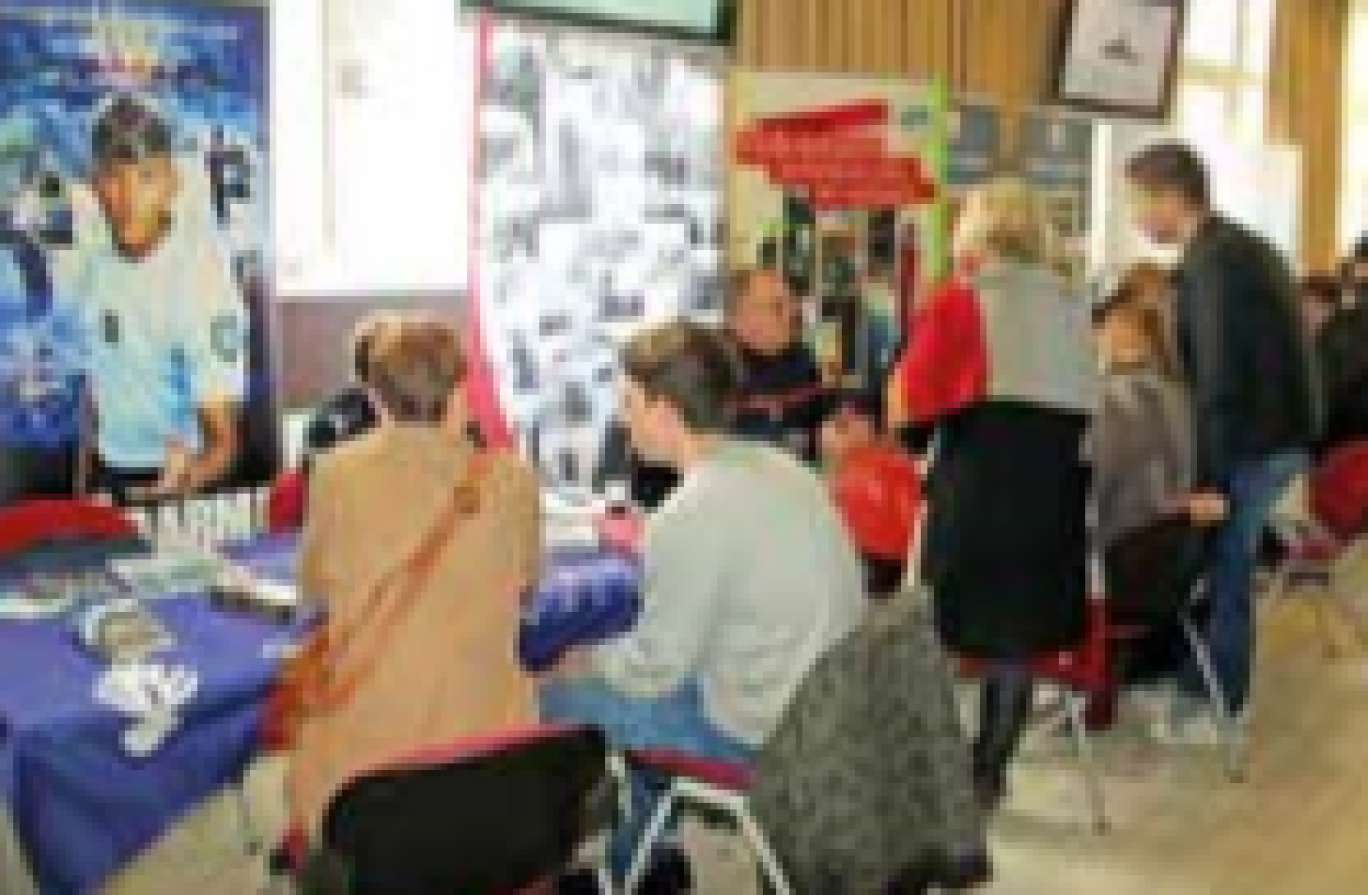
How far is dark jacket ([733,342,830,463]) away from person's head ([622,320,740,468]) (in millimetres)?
1555

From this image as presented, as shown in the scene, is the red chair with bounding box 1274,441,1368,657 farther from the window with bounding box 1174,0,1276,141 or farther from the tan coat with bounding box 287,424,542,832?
the tan coat with bounding box 287,424,542,832

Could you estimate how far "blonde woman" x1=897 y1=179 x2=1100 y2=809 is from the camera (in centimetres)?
341

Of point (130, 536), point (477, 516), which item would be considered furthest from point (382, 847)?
point (130, 536)

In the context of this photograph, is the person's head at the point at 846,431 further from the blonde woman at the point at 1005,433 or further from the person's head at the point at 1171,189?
the person's head at the point at 1171,189

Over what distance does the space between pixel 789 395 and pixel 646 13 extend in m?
1.08

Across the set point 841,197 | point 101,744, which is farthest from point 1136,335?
point 101,744

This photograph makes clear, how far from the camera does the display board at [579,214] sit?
4.13 metres

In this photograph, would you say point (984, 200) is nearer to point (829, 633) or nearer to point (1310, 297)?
point (829, 633)

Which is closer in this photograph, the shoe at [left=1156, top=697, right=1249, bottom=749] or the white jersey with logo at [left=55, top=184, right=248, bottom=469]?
the white jersey with logo at [left=55, top=184, right=248, bottom=469]

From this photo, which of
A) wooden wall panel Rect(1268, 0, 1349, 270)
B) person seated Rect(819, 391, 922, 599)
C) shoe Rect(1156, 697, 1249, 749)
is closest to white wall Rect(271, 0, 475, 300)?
person seated Rect(819, 391, 922, 599)

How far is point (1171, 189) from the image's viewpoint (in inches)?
162

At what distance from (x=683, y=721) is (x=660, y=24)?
246cm

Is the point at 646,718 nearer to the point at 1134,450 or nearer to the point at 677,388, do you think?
the point at 677,388

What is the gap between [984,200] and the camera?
3.56 metres
